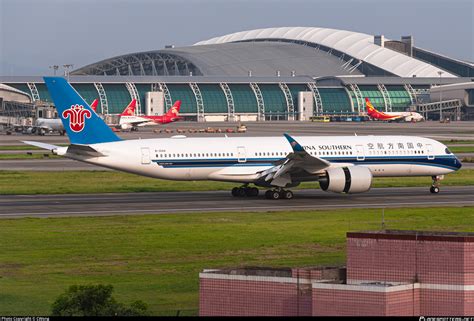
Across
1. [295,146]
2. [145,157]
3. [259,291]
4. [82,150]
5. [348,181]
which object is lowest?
[259,291]

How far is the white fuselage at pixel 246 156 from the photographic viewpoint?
191ft

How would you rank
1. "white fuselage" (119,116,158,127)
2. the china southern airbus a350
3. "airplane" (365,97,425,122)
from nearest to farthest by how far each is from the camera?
the china southern airbus a350, "white fuselage" (119,116,158,127), "airplane" (365,97,425,122)

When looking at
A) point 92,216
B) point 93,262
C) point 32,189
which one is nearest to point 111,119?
point 32,189

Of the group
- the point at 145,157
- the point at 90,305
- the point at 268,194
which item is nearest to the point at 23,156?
the point at 145,157

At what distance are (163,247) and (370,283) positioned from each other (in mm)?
19005

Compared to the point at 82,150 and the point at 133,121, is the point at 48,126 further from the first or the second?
the point at 82,150

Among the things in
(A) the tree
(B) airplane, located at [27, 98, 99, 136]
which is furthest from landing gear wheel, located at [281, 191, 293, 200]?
(B) airplane, located at [27, 98, 99, 136]

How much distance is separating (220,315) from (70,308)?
12.0ft

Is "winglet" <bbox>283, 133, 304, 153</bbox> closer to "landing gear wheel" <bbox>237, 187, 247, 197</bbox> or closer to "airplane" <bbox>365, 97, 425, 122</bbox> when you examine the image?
"landing gear wheel" <bbox>237, 187, 247, 197</bbox>

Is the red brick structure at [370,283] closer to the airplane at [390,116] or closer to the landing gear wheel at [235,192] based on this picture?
the landing gear wheel at [235,192]

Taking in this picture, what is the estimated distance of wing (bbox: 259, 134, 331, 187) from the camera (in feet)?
186

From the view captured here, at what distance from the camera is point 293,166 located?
2256 inches

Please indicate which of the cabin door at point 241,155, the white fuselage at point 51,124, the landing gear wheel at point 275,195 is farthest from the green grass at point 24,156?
the white fuselage at point 51,124

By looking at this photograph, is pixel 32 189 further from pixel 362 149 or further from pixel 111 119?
pixel 111 119
